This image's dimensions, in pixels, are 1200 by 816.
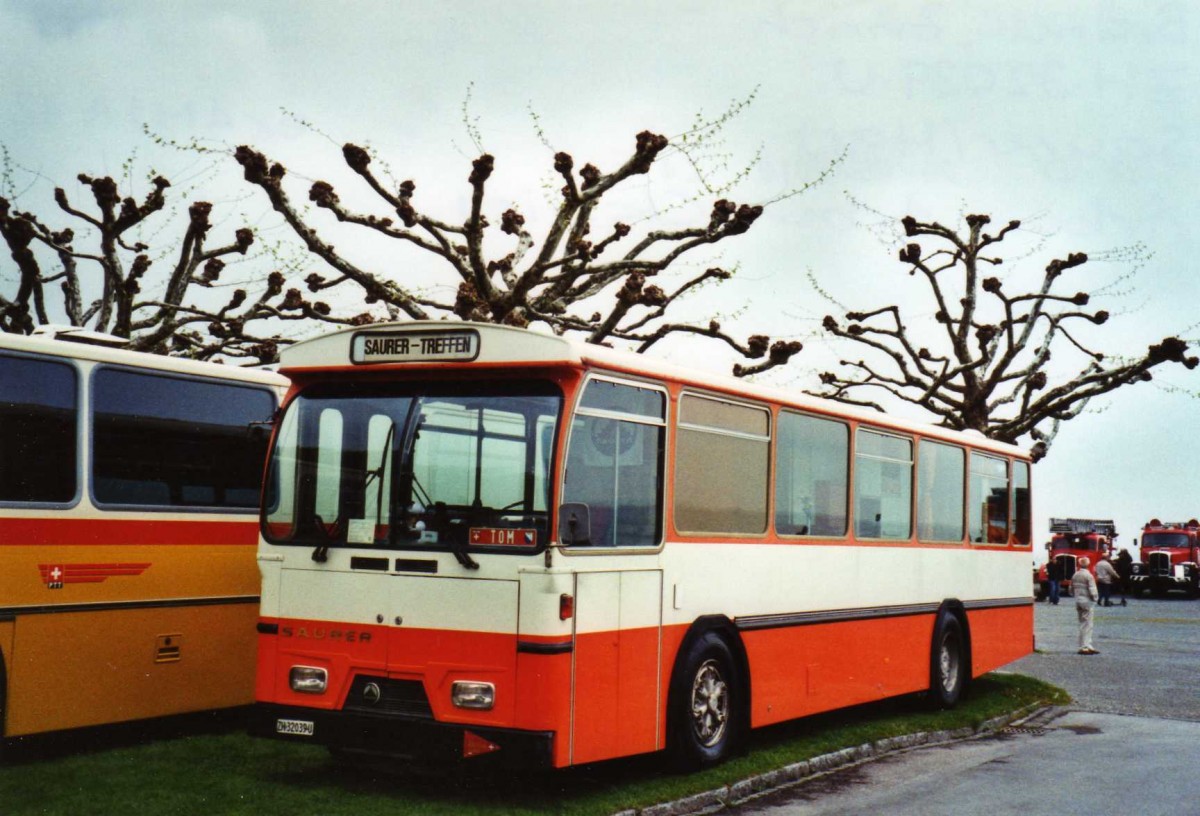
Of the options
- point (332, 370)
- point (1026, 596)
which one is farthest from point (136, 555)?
point (1026, 596)

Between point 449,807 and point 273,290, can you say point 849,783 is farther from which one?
point 273,290

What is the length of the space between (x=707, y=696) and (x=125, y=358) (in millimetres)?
5073

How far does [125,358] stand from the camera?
9.86m

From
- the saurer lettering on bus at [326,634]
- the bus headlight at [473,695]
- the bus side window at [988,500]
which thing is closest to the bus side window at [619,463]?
the bus headlight at [473,695]

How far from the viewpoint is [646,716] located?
8.83m

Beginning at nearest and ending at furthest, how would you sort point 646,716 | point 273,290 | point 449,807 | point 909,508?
point 449,807 < point 646,716 < point 909,508 < point 273,290

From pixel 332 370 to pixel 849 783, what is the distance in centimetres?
504

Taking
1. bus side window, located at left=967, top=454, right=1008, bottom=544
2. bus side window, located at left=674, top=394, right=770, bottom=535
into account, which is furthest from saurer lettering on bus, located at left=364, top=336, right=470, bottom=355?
bus side window, located at left=967, top=454, right=1008, bottom=544

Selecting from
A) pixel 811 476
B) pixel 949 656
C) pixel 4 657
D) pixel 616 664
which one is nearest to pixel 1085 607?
pixel 949 656

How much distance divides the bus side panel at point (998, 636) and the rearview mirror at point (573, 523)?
323 inches

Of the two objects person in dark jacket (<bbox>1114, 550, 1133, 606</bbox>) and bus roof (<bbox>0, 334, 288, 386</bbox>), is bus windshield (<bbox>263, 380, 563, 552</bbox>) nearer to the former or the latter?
bus roof (<bbox>0, 334, 288, 386</bbox>)

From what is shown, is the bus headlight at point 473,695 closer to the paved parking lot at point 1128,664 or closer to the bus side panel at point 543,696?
the bus side panel at point 543,696

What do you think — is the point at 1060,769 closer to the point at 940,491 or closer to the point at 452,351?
the point at 940,491

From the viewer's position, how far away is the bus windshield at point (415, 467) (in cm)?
816
